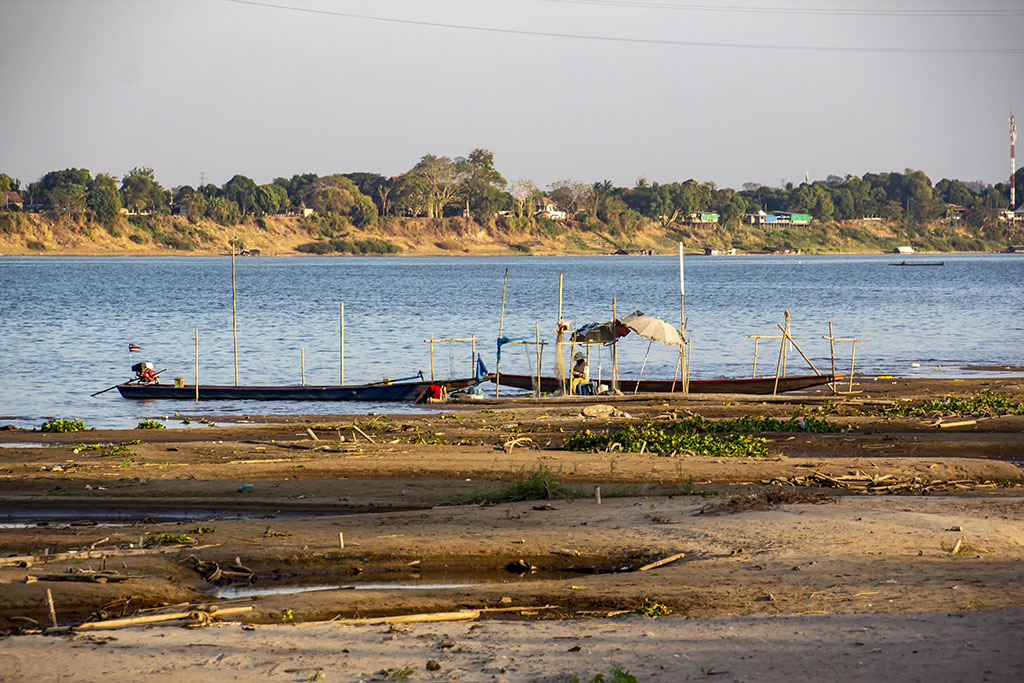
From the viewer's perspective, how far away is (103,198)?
5408 inches

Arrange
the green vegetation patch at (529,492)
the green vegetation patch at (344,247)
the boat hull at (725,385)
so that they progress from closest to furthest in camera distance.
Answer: the green vegetation patch at (529,492) < the boat hull at (725,385) < the green vegetation patch at (344,247)

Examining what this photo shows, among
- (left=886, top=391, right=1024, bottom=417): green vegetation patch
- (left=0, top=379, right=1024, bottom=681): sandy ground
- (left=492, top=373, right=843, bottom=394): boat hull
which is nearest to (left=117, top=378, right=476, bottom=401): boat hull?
(left=492, top=373, right=843, bottom=394): boat hull

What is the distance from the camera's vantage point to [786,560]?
9.17 meters

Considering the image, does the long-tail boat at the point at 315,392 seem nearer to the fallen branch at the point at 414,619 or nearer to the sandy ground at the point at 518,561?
the sandy ground at the point at 518,561

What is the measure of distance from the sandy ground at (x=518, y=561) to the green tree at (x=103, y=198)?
13119 cm

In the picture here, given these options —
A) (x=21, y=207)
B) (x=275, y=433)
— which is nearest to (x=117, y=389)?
(x=275, y=433)

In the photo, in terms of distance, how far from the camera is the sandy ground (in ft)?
22.9

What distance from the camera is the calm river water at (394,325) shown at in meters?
31.7

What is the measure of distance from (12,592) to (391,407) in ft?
51.1

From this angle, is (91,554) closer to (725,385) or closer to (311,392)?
(311,392)

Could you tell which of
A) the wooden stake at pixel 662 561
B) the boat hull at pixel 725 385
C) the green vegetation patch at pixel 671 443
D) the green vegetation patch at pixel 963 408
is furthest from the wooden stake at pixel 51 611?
the boat hull at pixel 725 385

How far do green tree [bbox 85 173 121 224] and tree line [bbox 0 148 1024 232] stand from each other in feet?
0.42

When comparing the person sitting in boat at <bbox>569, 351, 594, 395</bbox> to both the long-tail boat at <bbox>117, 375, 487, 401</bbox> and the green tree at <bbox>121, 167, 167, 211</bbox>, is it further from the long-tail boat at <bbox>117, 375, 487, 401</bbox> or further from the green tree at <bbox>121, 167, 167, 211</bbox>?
the green tree at <bbox>121, 167, 167, 211</bbox>

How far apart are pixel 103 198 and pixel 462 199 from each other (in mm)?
50414
